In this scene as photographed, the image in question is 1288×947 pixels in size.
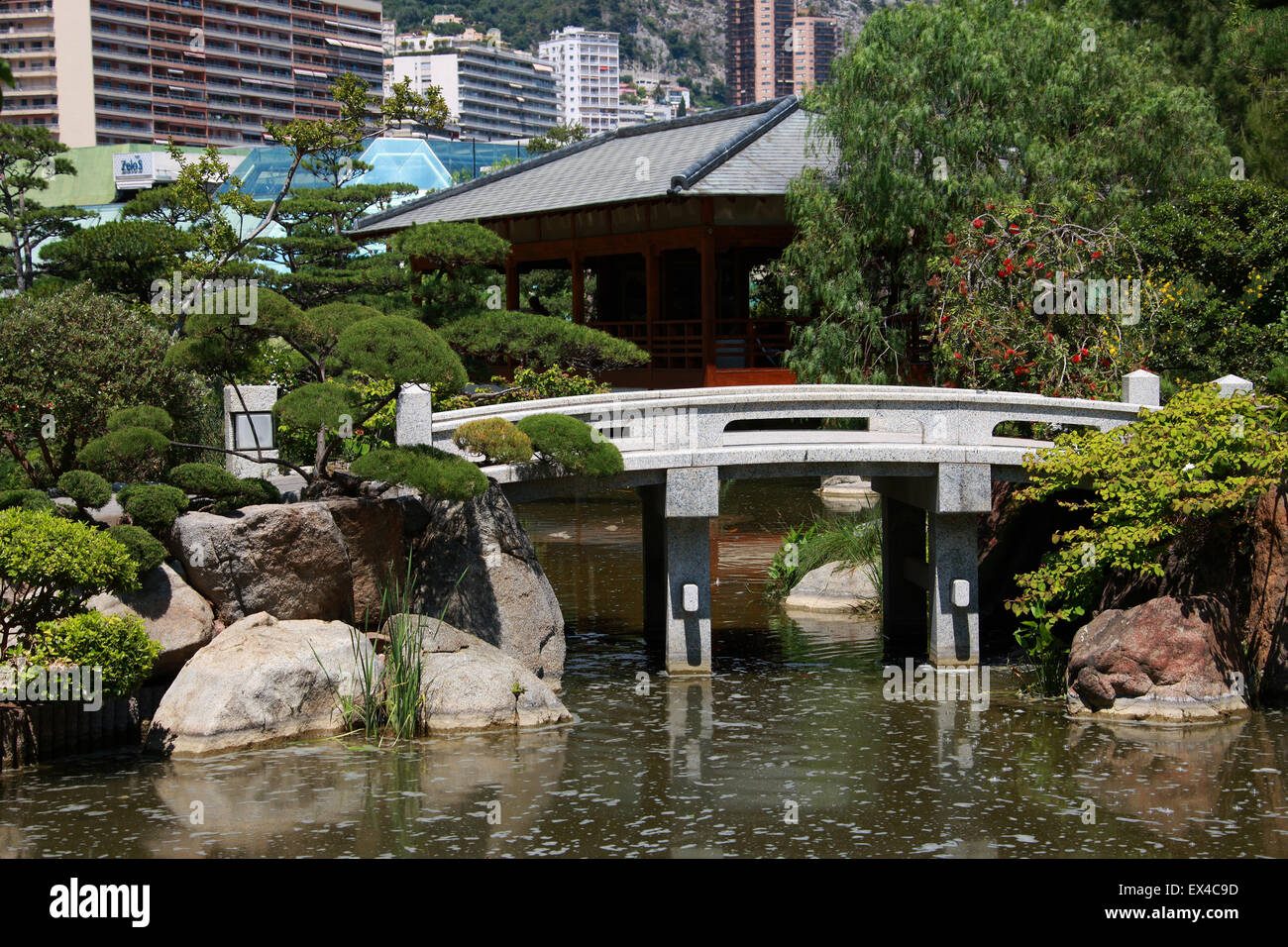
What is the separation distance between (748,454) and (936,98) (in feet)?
30.9

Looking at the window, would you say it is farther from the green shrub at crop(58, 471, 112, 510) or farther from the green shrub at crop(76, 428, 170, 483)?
the green shrub at crop(58, 471, 112, 510)

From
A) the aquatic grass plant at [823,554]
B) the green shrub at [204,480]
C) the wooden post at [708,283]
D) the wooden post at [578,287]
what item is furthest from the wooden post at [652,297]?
the green shrub at [204,480]

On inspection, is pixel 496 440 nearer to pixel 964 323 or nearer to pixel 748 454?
pixel 748 454

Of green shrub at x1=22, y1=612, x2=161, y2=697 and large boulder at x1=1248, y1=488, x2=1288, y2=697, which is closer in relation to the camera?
green shrub at x1=22, y1=612, x2=161, y2=697

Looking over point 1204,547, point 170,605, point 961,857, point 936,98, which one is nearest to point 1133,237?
point 936,98

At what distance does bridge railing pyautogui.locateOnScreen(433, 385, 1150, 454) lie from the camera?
1561 cm

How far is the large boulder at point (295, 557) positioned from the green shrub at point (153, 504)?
0.17m

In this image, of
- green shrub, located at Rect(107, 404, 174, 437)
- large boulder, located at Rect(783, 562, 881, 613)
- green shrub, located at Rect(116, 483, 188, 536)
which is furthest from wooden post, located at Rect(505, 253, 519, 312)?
green shrub, located at Rect(116, 483, 188, 536)

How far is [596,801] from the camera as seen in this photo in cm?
1141

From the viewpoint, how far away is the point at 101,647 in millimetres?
11828

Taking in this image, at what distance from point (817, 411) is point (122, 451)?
7131 millimetres

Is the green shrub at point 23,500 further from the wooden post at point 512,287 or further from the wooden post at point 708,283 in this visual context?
the wooden post at point 512,287

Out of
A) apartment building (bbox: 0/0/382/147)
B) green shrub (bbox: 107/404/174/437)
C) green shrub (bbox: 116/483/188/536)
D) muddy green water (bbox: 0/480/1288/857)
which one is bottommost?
muddy green water (bbox: 0/480/1288/857)

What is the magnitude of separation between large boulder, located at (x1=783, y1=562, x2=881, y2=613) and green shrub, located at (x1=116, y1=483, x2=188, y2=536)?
8837mm
